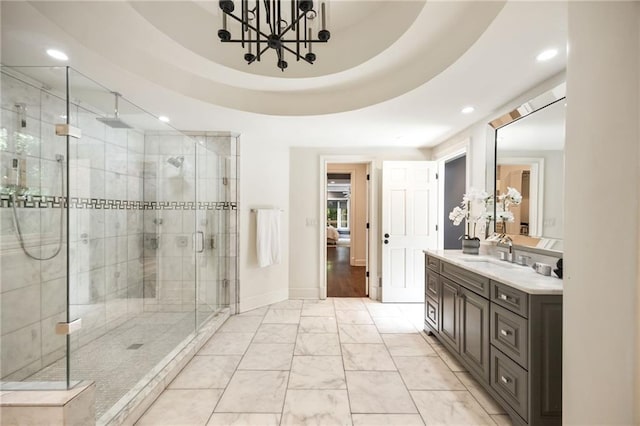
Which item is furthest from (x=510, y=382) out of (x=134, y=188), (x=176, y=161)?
(x=134, y=188)

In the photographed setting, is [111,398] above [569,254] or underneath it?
underneath

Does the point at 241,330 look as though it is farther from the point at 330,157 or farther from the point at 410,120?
the point at 410,120

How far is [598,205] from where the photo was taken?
107cm

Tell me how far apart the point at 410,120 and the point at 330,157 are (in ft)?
4.53

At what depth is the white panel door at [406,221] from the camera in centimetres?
380

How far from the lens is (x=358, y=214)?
6.50 metres

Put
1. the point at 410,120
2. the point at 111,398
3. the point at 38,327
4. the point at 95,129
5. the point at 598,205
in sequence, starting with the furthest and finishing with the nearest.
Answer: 1. the point at 410,120
2. the point at 95,129
3. the point at 38,327
4. the point at 111,398
5. the point at 598,205

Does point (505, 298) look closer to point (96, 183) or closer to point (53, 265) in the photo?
point (53, 265)

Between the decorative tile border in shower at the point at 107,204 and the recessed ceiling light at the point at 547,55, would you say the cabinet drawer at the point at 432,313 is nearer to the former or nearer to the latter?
the recessed ceiling light at the point at 547,55

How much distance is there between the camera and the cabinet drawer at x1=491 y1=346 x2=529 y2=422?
4.87 ft

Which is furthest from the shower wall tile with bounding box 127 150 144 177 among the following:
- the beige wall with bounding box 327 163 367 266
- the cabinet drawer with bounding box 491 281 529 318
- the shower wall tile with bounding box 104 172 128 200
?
the beige wall with bounding box 327 163 367 266

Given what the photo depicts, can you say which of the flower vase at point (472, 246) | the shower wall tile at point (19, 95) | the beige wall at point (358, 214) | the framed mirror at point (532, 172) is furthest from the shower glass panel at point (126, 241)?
the beige wall at point (358, 214)

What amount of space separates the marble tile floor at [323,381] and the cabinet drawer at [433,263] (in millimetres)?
724

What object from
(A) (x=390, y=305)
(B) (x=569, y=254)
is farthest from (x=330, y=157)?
Answer: (B) (x=569, y=254)
